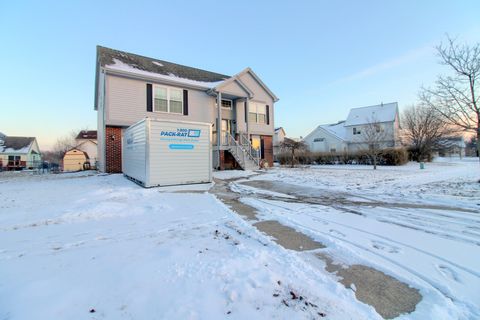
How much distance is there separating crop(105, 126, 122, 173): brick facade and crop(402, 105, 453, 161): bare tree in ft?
94.5

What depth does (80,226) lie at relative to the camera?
13.5ft

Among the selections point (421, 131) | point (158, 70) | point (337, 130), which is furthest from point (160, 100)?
point (337, 130)

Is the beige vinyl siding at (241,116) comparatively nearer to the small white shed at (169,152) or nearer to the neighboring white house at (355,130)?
the small white shed at (169,152)

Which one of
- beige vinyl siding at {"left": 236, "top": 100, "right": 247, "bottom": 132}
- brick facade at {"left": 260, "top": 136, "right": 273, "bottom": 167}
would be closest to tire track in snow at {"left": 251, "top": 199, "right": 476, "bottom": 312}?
beige vinyl siding at {"left": 236, "top": 100, "right": 247, "bottom": 132}

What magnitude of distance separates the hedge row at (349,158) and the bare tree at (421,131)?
6.29 meters

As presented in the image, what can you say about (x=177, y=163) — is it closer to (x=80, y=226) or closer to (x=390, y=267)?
(x=80, y=226)

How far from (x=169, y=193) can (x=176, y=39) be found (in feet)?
40.9

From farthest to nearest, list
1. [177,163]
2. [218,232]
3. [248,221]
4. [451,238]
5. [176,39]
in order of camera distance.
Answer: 1. [176,39]
2. [177,163]
3. [248,221]
4. [218,232]
5. [451,238]

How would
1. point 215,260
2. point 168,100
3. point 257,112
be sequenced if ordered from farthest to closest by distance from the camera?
point 257,112 < point 168,100 < point 215,260

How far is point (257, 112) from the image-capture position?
59.8 ft

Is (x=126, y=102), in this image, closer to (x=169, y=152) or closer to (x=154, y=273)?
(x=169, y=152)

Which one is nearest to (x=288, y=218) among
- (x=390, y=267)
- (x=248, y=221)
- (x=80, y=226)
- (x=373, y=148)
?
(x=248, y=221)

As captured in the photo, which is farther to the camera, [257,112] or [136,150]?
[257,112]

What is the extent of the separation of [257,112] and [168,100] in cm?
726
